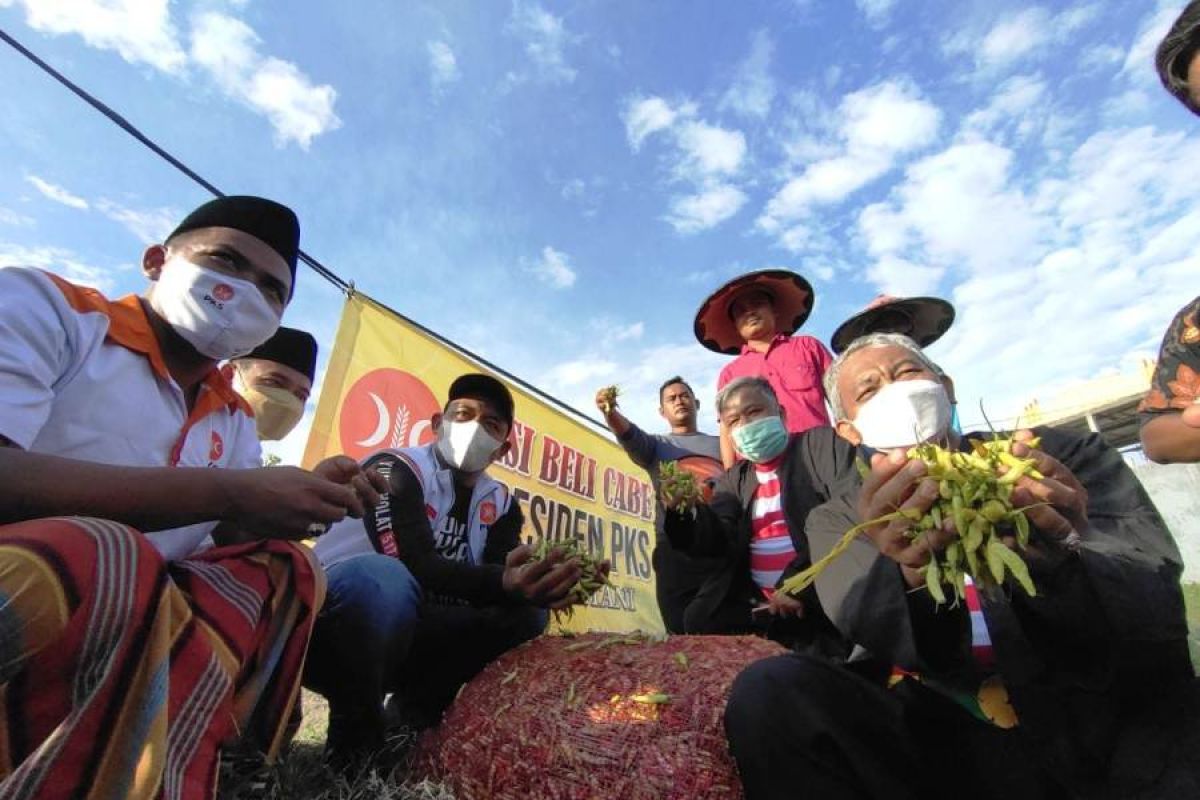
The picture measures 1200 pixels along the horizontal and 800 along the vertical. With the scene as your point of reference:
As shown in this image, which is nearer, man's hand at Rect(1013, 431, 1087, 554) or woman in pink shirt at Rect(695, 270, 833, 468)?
man's hand at Rect(1013, 431, 1087, 554)

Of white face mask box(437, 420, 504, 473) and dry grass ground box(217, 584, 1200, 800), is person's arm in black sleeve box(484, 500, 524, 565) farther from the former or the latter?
dry grass ground box(217, 584, 1200, 800)

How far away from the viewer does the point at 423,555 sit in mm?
2721

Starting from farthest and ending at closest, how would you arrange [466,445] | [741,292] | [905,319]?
[741,292] → [905,319] → [466,445]

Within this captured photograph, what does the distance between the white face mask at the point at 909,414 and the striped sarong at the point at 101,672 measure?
196cm

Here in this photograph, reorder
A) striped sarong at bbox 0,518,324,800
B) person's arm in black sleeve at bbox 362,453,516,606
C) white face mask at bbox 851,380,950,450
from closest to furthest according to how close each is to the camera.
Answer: striped sarong at bbox 0,518,324,800, white face mask at bbox 851,380,950,450, person's arm in black sleeve at bbox 362,453,516,606

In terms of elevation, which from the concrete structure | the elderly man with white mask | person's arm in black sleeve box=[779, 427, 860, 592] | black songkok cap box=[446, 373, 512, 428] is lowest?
the elderly man with white mask

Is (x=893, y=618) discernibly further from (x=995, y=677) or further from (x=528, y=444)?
(x=528, y=444)

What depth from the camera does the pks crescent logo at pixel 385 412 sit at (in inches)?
184

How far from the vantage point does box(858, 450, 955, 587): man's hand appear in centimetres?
143

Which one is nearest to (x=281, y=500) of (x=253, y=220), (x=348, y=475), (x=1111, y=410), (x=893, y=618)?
(x=348, y=475)

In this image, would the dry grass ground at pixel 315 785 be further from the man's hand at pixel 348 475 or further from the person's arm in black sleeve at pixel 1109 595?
the person's arm in black sleeve at pixel 1109 595

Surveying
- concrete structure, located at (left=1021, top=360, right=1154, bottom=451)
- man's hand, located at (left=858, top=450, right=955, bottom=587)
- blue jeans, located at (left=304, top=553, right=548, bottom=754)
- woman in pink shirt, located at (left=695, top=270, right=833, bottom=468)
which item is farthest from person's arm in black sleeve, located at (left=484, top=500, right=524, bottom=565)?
concrete structure, located at (left=1021, top=360, right=1154, bottom=451)

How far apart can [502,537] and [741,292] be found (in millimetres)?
2616

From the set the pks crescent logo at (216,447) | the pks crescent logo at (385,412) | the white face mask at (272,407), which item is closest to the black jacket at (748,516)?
the pks crescent logo at (216,447)
